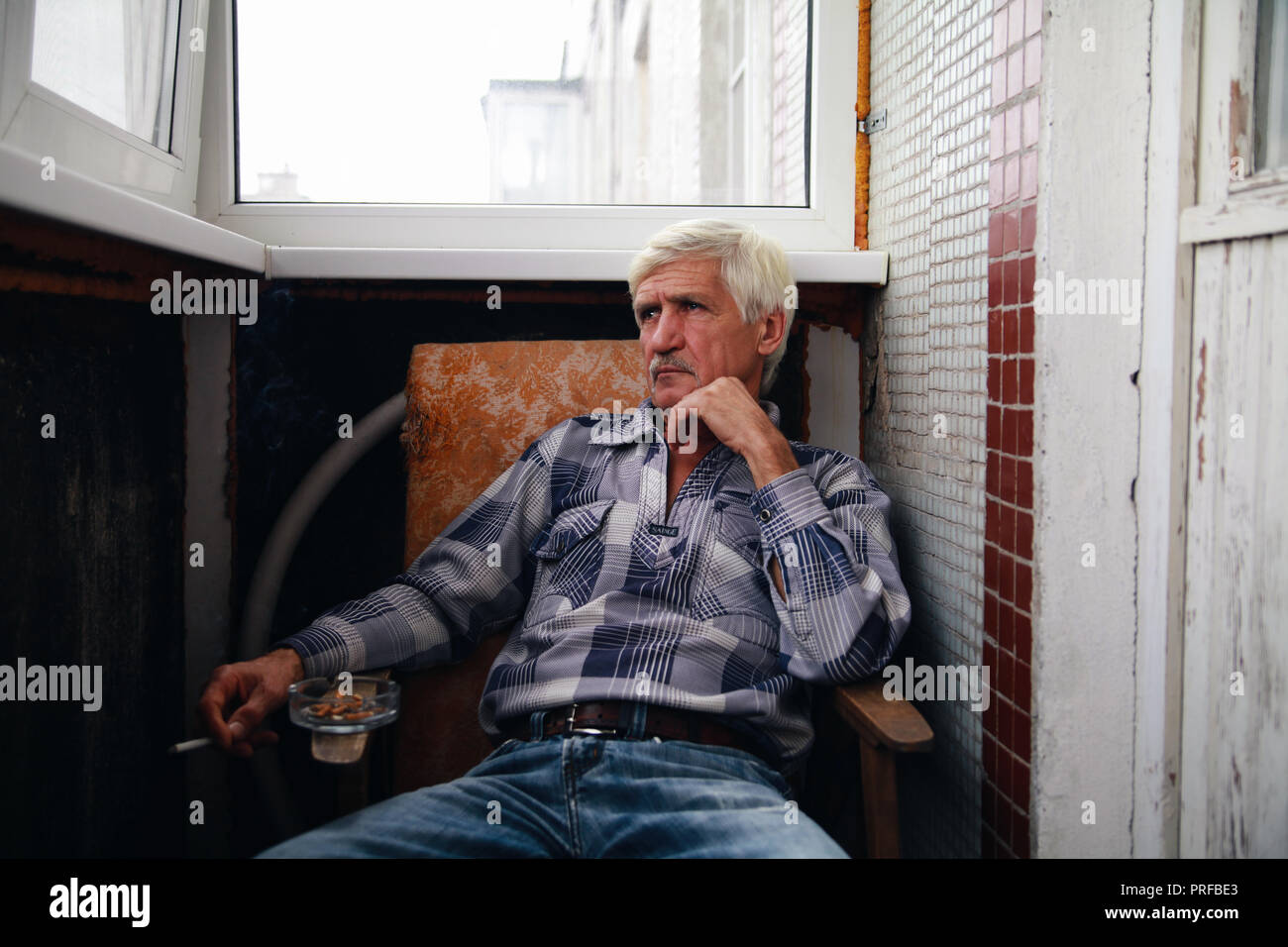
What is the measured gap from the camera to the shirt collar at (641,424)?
71.9 inches

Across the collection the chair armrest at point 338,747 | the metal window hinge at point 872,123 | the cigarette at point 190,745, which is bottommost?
the chair armrest at point 338,747

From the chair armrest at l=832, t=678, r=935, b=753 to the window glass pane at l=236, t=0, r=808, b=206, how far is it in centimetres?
126

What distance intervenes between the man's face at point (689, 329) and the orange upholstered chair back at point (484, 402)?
0.62 feet

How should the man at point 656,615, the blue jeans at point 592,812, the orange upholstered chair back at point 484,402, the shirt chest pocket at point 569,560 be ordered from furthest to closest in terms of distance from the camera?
the orange upholstered chair back at point 484,402, the shirt chest pocket at point 569,560, the man at point 656,615, the blue jeans at point 592,812

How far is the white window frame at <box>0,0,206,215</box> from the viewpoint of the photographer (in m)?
1.29

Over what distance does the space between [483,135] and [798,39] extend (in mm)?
792

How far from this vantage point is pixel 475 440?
1932 millimetres

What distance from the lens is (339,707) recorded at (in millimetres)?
1323

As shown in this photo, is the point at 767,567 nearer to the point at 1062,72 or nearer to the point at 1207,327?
the point at 1207,327

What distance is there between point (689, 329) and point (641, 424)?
0.21 m

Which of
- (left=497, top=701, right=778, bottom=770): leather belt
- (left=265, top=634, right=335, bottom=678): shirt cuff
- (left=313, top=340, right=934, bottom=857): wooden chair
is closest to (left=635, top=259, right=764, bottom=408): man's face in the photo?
(left=313, top=340, right=934, bottom=857): wooden chair
